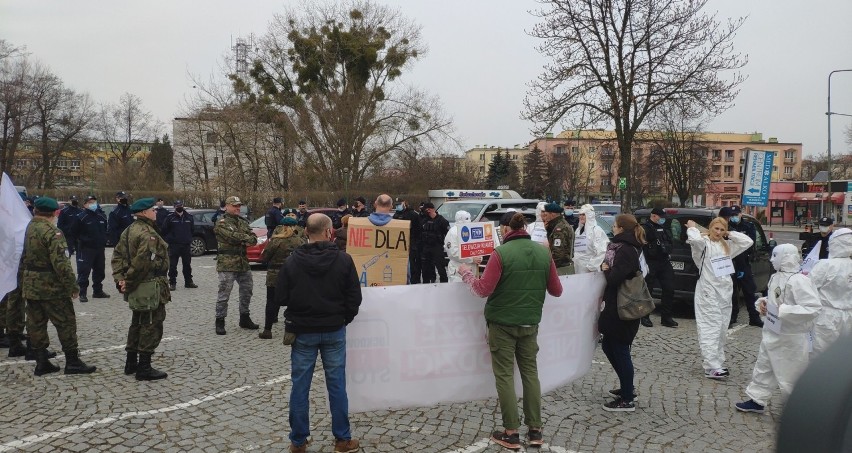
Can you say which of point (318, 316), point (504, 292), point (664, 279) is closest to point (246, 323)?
point (318, 316)

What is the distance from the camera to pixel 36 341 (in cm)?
616

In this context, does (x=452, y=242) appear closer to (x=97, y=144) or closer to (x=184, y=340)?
(x=184, y=340)

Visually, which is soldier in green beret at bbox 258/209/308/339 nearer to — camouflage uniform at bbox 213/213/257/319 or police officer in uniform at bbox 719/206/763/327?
camouflage uniform at bbox 213/213/257/319

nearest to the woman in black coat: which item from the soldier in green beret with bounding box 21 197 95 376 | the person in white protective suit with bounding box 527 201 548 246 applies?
the person in white protective suit with bounding box 527 201 548 246

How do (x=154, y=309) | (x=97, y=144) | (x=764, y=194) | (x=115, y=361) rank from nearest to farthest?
(x=154, y=309) < (x=115, y=361) < (x=764, y=194) < (x=97, y=144)

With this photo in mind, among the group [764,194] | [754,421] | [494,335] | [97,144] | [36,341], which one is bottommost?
[754,421]

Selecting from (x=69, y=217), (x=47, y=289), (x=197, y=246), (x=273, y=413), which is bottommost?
(x=273, y=413)

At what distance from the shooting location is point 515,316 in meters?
4.46

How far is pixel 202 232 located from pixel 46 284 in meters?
13.7

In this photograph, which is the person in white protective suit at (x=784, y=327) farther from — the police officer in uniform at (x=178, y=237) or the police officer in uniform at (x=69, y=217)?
the police officer in uniform at (x=69, y=217)

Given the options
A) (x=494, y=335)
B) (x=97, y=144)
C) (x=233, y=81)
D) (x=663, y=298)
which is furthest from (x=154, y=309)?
(x=97, y=144)

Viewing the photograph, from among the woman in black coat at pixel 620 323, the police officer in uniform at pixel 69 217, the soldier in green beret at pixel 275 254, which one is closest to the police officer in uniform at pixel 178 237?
the police officer in uniform at pixel 69 217

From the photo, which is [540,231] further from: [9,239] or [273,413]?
[9,239]

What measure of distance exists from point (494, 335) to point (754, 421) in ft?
8.19
